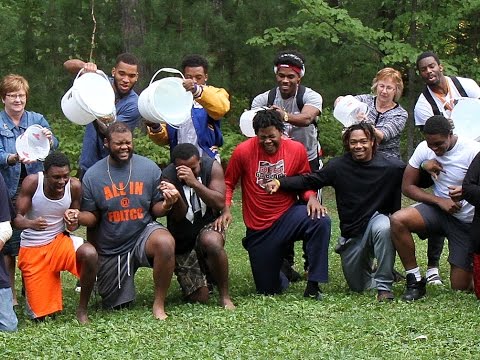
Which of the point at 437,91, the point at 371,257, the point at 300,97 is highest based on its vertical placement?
the point at 437,91

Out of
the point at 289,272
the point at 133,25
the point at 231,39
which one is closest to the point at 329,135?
the point at 231,39

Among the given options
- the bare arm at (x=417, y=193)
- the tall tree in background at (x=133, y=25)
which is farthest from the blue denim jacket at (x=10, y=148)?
the tall tree in background at (x=133, y=25)

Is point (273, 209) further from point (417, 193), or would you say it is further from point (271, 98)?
point (417, 193)

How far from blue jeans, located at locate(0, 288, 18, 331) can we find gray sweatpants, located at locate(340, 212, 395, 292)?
2629 mm

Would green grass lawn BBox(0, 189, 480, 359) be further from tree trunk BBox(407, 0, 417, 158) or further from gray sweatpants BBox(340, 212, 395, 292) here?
tree trunk BBox(407, 0, 417, 158)

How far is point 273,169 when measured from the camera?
720 centimetres

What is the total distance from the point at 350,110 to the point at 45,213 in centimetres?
256

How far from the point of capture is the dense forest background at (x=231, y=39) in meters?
14.5

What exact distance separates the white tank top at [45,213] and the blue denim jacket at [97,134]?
2.02 ft

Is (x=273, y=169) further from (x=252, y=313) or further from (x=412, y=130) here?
(x=412, y=130)

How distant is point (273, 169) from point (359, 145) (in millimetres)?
719

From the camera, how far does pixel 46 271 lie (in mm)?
6652

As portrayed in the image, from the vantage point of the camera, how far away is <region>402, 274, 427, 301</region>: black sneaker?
682 cm

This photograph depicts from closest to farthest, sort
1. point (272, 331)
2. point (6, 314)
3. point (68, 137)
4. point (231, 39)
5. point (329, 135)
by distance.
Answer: point (272, 331)
point (6, 314)
point (231, 39)
point (68, 137)
point (329, 135)
